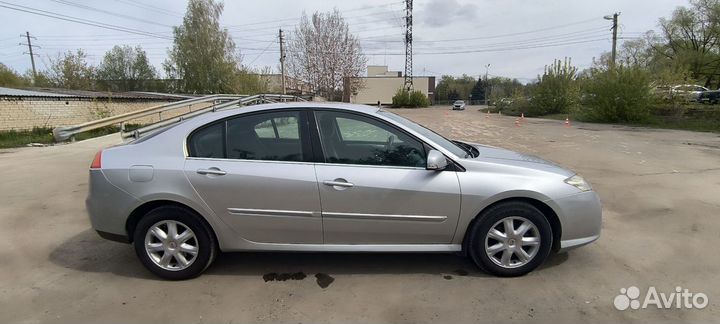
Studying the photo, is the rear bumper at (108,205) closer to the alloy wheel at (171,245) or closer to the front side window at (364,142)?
the alloy wheel at (171,245)

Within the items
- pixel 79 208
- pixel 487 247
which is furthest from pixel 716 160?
pixel 79 208

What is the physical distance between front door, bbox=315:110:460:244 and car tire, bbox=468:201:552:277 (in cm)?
25

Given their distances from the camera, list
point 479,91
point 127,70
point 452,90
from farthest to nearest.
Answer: point 452,90
point 479,91
point 127,70

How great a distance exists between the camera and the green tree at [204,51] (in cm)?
4366

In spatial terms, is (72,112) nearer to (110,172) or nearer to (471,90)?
(110,172)

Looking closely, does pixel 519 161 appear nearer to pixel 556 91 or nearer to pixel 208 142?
pixel 208 142

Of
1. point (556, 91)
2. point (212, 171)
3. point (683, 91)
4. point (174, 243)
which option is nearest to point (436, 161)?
point (212, 171)

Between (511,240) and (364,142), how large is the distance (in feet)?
4.97

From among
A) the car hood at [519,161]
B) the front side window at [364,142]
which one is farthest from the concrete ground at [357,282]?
the front side window at [364,142]

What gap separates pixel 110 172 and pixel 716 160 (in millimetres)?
12045

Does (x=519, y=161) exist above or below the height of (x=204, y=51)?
below

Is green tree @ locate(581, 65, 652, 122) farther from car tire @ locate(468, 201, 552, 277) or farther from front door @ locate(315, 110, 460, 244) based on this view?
front door @ locate(315, 110, 460, 244)

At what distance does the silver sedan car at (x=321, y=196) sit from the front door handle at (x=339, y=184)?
2 cm

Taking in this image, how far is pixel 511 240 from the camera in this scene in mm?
3586
